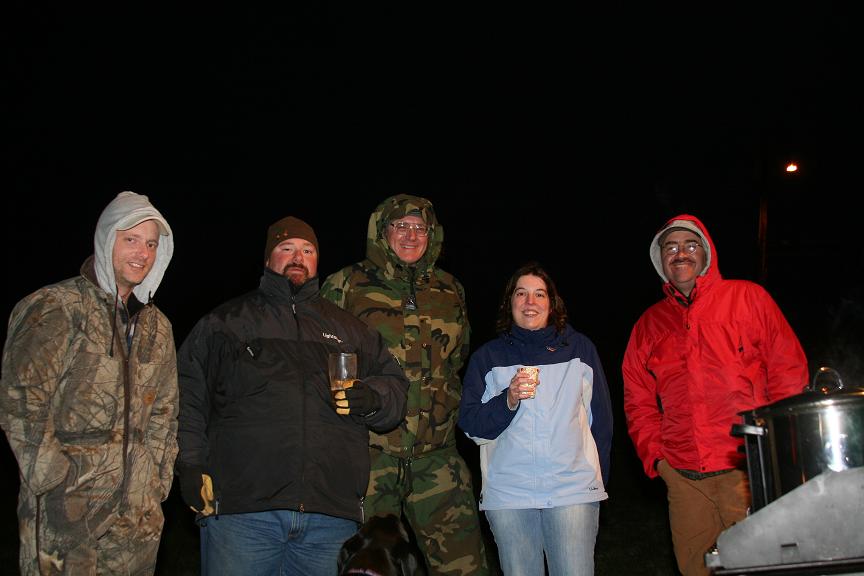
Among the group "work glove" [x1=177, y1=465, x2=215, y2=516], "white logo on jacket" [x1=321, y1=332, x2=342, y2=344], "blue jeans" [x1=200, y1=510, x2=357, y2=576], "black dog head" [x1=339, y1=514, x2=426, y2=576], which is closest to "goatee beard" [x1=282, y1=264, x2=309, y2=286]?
"white logo on jacket" [x1=321, y1=332, x2=342, y2=344]

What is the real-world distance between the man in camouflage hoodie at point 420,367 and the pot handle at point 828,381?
2376 mm

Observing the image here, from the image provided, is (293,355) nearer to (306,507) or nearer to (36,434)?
(306,507)

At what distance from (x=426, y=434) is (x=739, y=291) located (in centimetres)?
220

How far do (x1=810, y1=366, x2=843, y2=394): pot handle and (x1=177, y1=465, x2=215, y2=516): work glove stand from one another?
2.81m

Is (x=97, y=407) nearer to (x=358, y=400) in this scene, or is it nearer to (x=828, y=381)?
(x=358, y=400)

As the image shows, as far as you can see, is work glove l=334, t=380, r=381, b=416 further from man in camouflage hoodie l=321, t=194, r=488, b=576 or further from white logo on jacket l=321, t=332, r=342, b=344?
man in camouflage hoodie l=321, t=194, r=488, b=576

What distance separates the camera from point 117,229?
3.74 meters

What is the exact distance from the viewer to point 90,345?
349 cm

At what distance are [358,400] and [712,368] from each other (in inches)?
89.1

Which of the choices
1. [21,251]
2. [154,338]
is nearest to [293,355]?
[154,338]

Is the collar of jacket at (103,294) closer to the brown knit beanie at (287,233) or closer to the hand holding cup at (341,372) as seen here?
the brown knit beanie at (287,233)

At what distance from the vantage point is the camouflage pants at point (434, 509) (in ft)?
14.7

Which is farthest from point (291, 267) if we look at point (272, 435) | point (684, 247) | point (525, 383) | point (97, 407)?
point (684, 247)

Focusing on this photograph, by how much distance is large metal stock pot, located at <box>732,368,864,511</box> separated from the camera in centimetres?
252
